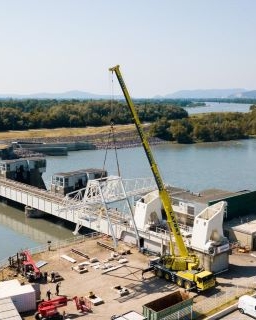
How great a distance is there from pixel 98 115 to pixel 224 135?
41314 millimetres

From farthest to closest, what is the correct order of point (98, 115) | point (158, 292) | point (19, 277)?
1. point (98, 115)
2. point (19, 277)
3. point (158, 292)

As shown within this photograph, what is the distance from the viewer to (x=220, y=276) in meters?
28.8

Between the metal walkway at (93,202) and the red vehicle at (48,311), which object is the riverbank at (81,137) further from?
the red vehicle at (48,311)

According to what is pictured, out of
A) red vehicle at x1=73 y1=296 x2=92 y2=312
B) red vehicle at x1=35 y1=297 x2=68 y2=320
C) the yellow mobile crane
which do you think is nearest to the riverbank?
the yellow mobile crane

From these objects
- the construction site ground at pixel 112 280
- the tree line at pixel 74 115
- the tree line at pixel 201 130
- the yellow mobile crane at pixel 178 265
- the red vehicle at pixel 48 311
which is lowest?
the construction site ground at pixel 112 280

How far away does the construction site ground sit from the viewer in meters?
24.3

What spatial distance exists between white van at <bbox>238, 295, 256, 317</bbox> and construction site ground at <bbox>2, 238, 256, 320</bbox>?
7.49ft

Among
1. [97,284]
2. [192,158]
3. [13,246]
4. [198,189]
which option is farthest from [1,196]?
[192,158]

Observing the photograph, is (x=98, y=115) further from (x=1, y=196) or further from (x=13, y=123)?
(x=1, y=196)

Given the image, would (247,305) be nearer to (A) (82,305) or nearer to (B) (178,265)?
(B) (178,265)

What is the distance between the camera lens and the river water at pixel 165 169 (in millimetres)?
44531

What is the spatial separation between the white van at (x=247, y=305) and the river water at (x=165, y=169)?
20585 millimetres

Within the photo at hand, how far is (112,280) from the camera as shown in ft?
91.0

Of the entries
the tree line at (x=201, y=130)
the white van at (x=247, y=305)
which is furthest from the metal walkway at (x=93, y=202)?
the tree line at (x=201, y=130)
